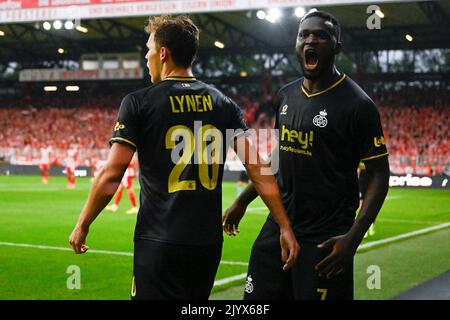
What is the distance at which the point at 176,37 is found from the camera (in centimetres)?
366

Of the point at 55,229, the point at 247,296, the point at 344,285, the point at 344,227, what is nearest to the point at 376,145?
the point at 344,227

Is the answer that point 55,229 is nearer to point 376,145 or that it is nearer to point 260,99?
point 376,145

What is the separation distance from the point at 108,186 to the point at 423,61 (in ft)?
107

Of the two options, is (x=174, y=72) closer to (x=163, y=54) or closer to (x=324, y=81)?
(x=163, y=54)

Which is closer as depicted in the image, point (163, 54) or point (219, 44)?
point (163, 54)

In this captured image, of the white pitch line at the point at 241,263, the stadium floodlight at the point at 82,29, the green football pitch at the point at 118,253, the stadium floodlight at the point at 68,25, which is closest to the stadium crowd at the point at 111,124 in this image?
the stadium floodlight at the point at 82,29

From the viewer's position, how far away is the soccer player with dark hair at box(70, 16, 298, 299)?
3531 mm

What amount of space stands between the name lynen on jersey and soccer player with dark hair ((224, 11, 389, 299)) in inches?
19.9

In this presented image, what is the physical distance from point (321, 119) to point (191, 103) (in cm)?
72

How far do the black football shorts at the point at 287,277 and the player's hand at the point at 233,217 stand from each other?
0.33 metres

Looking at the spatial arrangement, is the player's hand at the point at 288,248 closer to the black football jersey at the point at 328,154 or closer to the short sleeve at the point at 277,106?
the black football jersey at the point at 328,154

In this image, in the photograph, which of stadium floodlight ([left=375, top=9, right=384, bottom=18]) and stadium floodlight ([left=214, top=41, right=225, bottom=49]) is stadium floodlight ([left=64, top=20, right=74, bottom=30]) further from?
stadium floodlight ([left=375, top=9, right=384, bottom=18])

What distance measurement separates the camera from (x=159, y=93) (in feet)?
11.7

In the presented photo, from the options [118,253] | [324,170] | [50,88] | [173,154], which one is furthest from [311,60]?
[50,88]
